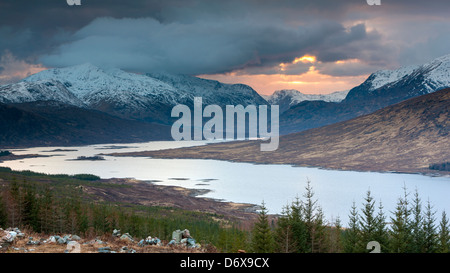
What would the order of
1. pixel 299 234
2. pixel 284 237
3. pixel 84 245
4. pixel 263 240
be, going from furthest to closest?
1. pixel 299 234
2. pixel 284 237
3. pixel 263 240
4. pixel 84 245

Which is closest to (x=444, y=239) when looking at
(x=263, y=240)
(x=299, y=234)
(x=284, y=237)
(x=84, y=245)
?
(x=299, y=234)

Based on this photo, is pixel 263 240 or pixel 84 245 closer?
pixel 84 245

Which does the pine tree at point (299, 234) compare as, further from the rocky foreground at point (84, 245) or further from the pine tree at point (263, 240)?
the rocky foreground at point (84, 245)

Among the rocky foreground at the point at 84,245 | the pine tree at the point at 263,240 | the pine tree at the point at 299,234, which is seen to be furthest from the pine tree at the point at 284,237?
the rocky foreground at the point at 84,245

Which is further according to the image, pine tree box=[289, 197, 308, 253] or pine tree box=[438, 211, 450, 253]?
pine tree box=[289, 197, 308, 253]

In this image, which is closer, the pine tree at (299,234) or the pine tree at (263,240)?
the pine tree at (263,240)

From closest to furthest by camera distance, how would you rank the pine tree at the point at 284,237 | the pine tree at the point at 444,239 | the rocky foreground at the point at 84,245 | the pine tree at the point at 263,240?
the rocky foreground at the point at 84,245, the pine tree at the point at 444,239, the pine tree at the point at 263,240, the pine tree at the point at 284,237

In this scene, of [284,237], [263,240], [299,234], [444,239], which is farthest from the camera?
[299,234]

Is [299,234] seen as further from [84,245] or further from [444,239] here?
[84,245]

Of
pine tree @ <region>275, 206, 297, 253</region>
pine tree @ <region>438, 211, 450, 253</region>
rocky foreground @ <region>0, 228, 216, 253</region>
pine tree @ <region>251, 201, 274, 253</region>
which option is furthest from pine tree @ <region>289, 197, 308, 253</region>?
rocky foreground @ <region>0, 228, 216, 253</region>

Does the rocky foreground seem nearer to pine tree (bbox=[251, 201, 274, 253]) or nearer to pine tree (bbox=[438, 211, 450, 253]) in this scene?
pine tree (bbox=[251, 201, 274, 253])

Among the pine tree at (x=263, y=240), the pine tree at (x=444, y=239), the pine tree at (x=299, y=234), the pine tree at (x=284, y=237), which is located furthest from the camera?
the pine tree at (x=299, y=234)
